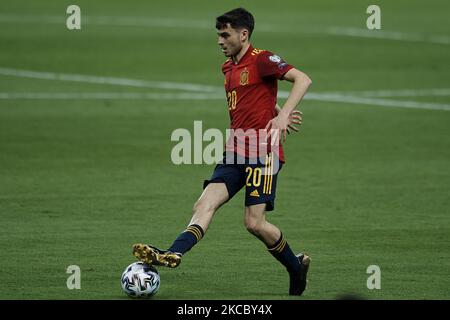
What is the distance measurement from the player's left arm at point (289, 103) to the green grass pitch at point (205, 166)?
1581mm

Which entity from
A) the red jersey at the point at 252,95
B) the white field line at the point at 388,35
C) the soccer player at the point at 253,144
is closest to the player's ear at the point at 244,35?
the soccer player at the point at 253,144

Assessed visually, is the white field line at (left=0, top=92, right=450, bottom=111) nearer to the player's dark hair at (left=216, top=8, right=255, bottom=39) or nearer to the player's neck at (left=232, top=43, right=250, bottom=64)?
the player's neck at (left=232, top=43, right=250, bottom=64)

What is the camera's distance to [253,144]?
446 inches

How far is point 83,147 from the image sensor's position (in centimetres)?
1981

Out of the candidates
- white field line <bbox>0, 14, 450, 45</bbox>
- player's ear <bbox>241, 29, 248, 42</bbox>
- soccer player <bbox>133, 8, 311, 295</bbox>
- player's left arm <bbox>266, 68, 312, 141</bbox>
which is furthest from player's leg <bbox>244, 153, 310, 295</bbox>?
white field line <bbox>0, 14, 450, 45</bbox>

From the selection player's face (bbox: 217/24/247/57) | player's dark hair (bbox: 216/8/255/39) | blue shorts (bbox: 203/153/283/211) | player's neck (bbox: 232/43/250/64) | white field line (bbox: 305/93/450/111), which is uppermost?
player's dark hair (bbox: 216/8/255/39)

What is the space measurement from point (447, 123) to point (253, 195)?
11.4 m

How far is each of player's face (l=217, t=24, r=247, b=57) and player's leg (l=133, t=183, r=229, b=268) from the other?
132 centimetres

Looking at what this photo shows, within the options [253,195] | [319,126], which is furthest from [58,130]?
[253,195]

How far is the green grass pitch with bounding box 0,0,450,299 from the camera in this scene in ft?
40.6

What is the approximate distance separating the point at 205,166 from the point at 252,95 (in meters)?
7.37

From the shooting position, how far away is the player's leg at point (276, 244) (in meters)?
11.2

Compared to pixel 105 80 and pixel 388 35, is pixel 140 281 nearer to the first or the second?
pixel 105 80

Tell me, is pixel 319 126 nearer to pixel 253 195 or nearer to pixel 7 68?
pixel 7 68
